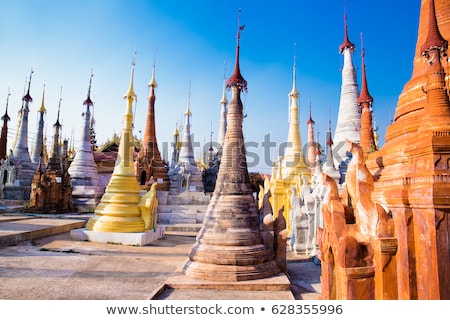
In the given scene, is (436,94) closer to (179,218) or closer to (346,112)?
(179,218)

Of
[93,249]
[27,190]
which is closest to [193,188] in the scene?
[27,190]

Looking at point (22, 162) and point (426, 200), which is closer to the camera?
point (426, 200)

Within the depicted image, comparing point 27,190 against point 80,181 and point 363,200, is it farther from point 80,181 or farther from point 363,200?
point 363,200

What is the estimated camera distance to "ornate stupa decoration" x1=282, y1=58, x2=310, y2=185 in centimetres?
2094

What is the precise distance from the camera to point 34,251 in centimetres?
935

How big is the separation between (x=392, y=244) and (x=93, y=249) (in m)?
8.87

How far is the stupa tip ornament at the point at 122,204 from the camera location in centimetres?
1215

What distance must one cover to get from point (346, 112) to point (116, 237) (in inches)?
737

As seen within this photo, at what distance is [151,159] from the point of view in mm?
26359

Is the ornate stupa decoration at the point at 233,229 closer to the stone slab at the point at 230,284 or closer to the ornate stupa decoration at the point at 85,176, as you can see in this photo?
the stone slab at the point at 230,284

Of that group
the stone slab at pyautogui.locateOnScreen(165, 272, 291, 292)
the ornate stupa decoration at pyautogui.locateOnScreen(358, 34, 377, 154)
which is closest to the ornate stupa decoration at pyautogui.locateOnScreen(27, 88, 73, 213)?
the stone slab at pyautogui.locateOnScreen(165, 272, 291, 292)

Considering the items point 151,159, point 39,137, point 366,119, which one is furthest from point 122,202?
point 39,137

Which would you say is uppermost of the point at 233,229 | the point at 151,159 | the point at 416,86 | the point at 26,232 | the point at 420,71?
the point at 151,159

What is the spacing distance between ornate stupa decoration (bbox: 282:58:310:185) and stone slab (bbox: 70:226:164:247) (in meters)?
10.5
